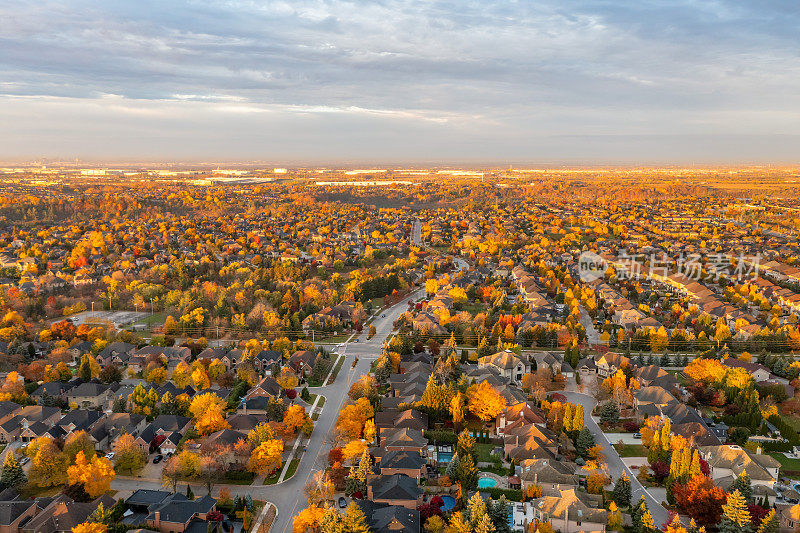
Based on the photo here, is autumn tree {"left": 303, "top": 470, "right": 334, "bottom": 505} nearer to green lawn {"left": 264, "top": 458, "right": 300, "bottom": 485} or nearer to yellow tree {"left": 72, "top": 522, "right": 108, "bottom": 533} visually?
green lawn {"left": 264, "top": 458, "right": 300, "bottom": 485}

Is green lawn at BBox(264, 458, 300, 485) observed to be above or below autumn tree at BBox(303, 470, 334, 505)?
below

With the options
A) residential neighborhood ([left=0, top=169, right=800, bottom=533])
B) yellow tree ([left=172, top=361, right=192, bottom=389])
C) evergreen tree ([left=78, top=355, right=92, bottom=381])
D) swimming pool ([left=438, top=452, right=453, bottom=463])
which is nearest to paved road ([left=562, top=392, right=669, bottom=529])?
residential neighborhood ([left=0, top=169, right=800, bottom=533])

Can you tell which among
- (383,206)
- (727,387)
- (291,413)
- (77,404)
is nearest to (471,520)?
(291,413)

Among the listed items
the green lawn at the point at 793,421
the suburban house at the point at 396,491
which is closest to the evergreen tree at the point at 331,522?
the suburban house at the point at 396,491

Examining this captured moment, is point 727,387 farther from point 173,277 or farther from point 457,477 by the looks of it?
point 173,277

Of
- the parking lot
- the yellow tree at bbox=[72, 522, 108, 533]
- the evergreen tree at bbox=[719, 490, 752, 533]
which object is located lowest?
the parking lot

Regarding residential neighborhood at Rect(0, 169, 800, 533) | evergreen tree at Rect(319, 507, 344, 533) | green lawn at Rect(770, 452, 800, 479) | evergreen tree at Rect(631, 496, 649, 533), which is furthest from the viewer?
green lawn at Rect(770, 452, 800, 479)

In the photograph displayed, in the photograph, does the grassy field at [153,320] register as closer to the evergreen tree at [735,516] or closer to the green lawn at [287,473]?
the green lawn at [287,473]
